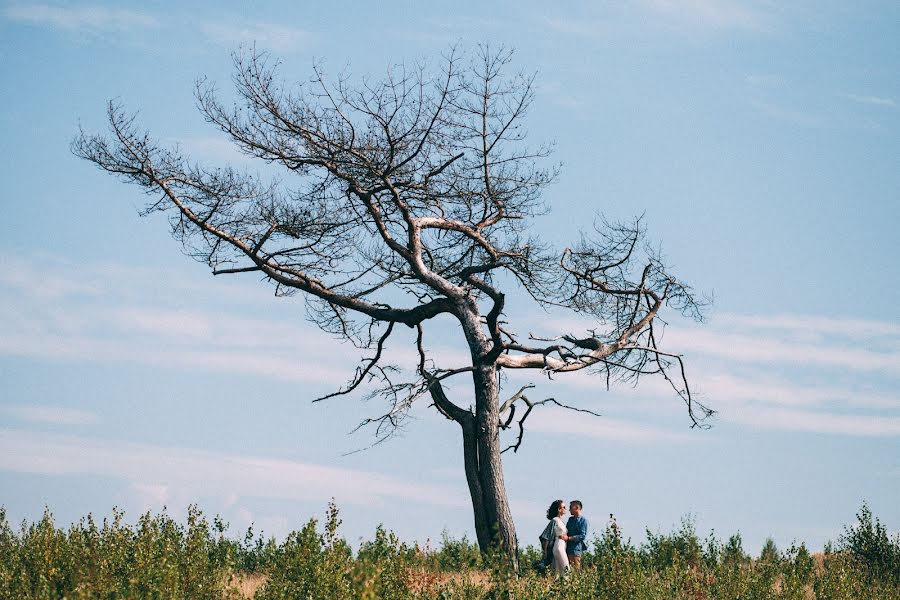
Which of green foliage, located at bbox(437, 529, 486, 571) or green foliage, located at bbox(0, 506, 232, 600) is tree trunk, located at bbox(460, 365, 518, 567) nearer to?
green foliage, located at bbox(437, 529, 486, 571)

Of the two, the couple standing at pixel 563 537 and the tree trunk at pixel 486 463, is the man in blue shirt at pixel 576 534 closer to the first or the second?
the couple standing at pixel 563 537

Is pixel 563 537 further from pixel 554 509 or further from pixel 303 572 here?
pixel 303 572

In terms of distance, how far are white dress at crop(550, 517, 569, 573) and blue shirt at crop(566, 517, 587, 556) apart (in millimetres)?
163

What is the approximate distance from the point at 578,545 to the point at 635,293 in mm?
5319

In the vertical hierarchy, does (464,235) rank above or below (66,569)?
above

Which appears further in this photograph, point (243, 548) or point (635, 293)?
point (635, 293)

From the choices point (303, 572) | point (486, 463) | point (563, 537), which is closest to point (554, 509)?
point (563, 537)

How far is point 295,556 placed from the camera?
9.03m

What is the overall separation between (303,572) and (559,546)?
6377mm

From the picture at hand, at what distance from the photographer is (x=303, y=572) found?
8812 millimetres

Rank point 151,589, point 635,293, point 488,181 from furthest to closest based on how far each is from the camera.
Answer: point 635,293, point 488,181, point 151,589

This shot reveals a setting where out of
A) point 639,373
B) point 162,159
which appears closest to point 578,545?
point 639,373

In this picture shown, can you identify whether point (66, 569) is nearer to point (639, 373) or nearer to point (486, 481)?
point (486, 481)

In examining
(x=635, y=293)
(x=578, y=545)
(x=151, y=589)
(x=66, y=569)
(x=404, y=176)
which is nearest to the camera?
(x=151, y=589)
